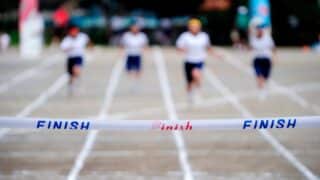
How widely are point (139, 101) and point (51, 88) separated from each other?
4876mm

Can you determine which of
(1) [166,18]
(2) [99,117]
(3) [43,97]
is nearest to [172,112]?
(2) [99,117]

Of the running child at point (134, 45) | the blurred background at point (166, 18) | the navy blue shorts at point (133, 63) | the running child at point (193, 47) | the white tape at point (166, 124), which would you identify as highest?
the white tape at point (166, 124)

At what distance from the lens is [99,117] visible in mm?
16719

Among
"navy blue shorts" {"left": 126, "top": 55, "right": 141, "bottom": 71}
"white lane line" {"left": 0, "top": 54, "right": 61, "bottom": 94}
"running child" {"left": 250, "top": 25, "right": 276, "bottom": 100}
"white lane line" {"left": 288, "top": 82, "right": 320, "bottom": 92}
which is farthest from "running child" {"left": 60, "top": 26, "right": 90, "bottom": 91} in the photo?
"white lane line" {"left": 288, "top": 82, "right": 320, "bottom": 92}

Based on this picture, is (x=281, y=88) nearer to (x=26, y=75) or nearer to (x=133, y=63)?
(x=133, y=63)

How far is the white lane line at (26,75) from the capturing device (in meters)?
24.9

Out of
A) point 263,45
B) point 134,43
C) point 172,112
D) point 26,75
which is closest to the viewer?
point 172,112

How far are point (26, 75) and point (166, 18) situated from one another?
38.2m

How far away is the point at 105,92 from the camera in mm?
22547

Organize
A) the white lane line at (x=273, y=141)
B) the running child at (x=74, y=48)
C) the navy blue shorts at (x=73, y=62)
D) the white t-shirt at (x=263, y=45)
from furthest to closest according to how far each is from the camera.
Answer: the navy blue shorts at (x=73, y=62) < the running child at (x=74, y=48) < the white t-shirt at (x=263, y=45) < the white lane line at (x=273, y=141)

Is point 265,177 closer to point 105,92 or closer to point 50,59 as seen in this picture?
point 105,92

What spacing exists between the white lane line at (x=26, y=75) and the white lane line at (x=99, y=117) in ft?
10.5

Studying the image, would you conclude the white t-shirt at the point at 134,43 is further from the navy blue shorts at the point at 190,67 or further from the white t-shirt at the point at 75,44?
the navy blue shorts at the point at 190,67

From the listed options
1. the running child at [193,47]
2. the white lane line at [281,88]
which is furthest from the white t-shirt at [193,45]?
the white lane line at [281,88]
